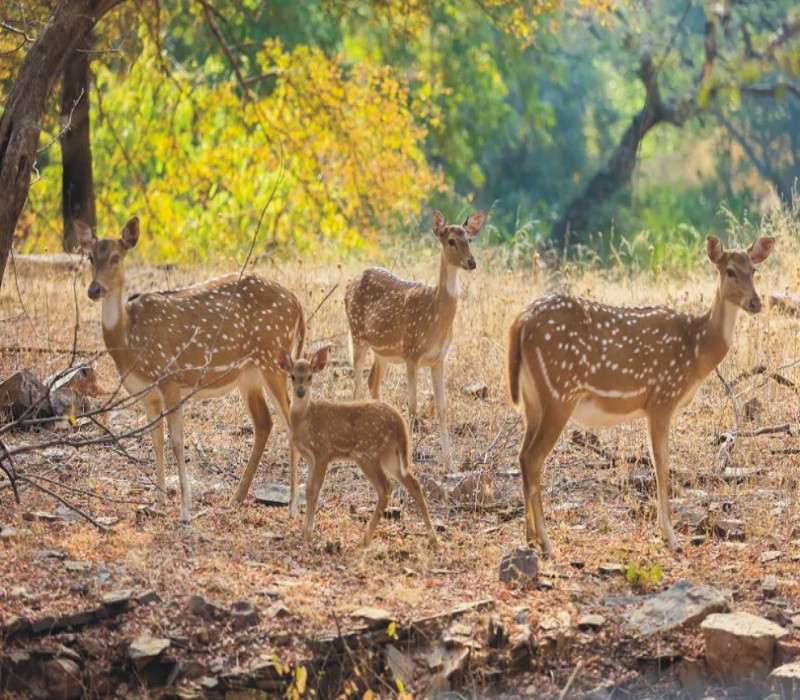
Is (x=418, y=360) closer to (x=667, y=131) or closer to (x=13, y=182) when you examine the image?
(x=13, y=182)

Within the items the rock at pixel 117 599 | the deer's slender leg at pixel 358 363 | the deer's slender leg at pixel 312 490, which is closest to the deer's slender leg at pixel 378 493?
the deer's slender leg at pixel 312 490

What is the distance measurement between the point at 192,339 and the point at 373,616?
2.50 m

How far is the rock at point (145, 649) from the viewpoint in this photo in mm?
7520

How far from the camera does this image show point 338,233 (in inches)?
837

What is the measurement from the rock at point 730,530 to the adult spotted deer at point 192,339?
2.57 m

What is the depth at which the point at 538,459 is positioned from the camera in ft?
29.7

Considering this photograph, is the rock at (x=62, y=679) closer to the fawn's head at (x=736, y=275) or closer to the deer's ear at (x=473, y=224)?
the fawn's head at (x=736, y=275)

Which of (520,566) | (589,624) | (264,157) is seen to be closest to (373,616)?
(520,566)

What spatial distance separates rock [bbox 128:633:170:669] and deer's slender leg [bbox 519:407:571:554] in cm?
238

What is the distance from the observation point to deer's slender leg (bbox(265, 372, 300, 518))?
9.89 metres

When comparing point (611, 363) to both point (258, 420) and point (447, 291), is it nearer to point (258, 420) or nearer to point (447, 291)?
point (258, 420)

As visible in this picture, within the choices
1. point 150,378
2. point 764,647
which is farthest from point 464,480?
point 764,647

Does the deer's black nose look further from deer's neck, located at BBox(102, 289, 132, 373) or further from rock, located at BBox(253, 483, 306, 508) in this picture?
rock, located at BBox(253, 483, 306, 508)

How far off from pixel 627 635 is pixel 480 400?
4764mm
